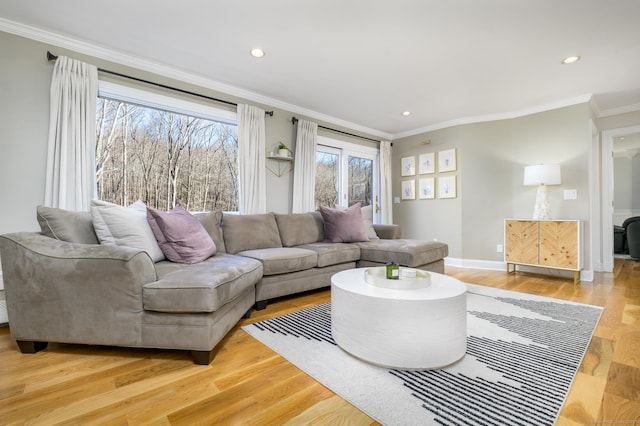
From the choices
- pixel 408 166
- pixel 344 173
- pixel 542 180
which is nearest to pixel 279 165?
pixel 344 173

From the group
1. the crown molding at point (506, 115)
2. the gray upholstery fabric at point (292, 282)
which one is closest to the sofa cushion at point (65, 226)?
the gray upholstery fabric at point (292, 282)

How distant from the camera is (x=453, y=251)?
15.4 feet

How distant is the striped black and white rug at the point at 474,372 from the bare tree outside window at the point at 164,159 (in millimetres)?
1861

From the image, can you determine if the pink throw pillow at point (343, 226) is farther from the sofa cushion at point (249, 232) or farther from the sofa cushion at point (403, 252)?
the sofa cushion at point (249, 232)

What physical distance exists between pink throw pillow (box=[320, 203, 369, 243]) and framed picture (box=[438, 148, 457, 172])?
2.07 m

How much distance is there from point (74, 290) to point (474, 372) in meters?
2.23

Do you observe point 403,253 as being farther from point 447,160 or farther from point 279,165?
point 447,160

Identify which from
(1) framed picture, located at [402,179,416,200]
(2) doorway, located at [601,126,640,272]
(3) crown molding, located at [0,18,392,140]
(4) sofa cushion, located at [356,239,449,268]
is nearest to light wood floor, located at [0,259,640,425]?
(4) sofa cushion, located at [356,239,449,268]

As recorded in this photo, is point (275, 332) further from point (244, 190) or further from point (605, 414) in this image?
point (244, 190)

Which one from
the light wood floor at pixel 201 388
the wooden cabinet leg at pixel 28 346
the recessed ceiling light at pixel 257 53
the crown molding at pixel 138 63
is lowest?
the light wood floor at pixel 201 388

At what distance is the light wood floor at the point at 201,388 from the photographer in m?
1.19

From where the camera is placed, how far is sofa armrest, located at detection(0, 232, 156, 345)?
162 centimetres

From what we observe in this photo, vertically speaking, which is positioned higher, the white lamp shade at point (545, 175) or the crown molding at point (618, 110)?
the crown molding at point (618, 110)

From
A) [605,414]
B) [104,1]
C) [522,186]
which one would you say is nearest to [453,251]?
[522,186]
